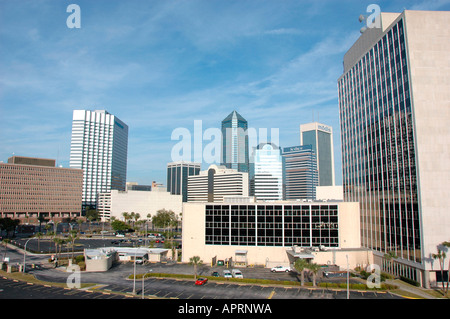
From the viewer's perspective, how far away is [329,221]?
82375mm

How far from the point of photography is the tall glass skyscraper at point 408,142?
59.4 metres

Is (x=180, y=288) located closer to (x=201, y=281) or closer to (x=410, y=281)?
(x=201, y=281)

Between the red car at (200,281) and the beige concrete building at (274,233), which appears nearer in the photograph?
the red car at (200,281)

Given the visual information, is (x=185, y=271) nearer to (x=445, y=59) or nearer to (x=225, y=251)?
(x=225, y=251)

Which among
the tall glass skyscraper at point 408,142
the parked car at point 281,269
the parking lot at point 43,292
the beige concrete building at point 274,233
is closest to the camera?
the parking lot at point 43,292

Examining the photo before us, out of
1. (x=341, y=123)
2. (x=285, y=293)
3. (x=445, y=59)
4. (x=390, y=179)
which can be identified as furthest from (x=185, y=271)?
(x=445, y=59)

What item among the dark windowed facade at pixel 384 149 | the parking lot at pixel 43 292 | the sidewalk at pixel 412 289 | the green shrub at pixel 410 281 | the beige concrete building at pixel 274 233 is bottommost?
the sidewalk at pixel 412 289

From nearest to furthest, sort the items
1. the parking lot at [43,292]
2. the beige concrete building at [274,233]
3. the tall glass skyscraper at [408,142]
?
the parking lot at [43,292]
the tall glass skyscraper at [408,142]
the beige concrete building at [274,233]

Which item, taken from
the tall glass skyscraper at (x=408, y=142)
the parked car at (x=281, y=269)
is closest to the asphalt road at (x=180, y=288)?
the parked car at (x=281, y=269)

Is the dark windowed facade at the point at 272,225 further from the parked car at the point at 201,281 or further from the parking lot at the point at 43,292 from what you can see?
the parking lot at the point at 43,292

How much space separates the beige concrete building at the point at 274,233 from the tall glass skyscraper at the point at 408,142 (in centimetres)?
534

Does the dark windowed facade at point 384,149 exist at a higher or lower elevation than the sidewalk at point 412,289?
higher

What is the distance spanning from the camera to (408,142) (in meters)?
63.6
